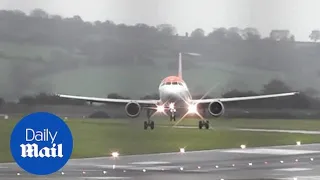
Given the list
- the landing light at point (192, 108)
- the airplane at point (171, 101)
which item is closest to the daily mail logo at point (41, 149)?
the airplane at point (171, 101)

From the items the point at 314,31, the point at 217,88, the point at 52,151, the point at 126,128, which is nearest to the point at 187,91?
the point at 217,88

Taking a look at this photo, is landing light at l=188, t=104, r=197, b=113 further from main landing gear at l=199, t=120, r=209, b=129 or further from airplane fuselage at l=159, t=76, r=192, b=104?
airplane fuselage at l=159, t=76, r=192, b=104

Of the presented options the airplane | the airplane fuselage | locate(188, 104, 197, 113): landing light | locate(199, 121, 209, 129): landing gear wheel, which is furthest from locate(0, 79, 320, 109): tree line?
locate(188, 104, 197, 113): landing light

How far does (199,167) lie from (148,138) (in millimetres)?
6922

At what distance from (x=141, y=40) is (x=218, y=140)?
337 cm

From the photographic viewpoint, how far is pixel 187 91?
19000 mm

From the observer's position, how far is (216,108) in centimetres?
1906

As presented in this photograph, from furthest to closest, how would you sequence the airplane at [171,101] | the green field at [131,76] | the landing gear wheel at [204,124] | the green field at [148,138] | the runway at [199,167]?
the landing gear wheel at [204,124], the airplane at [171,101], the green field at [131,76], the green field at [148,138], the runway at [199,167]

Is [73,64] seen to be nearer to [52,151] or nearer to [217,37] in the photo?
[217,37]

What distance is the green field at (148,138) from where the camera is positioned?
16.3 meters

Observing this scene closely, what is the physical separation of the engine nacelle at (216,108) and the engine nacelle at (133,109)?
6.88 ft

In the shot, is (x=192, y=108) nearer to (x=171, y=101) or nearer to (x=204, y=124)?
(x=204, y=124)

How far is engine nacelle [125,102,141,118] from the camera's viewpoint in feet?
60.2

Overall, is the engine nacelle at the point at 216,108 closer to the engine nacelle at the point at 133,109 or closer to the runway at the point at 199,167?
the engine nacelle at the point at 133,109
